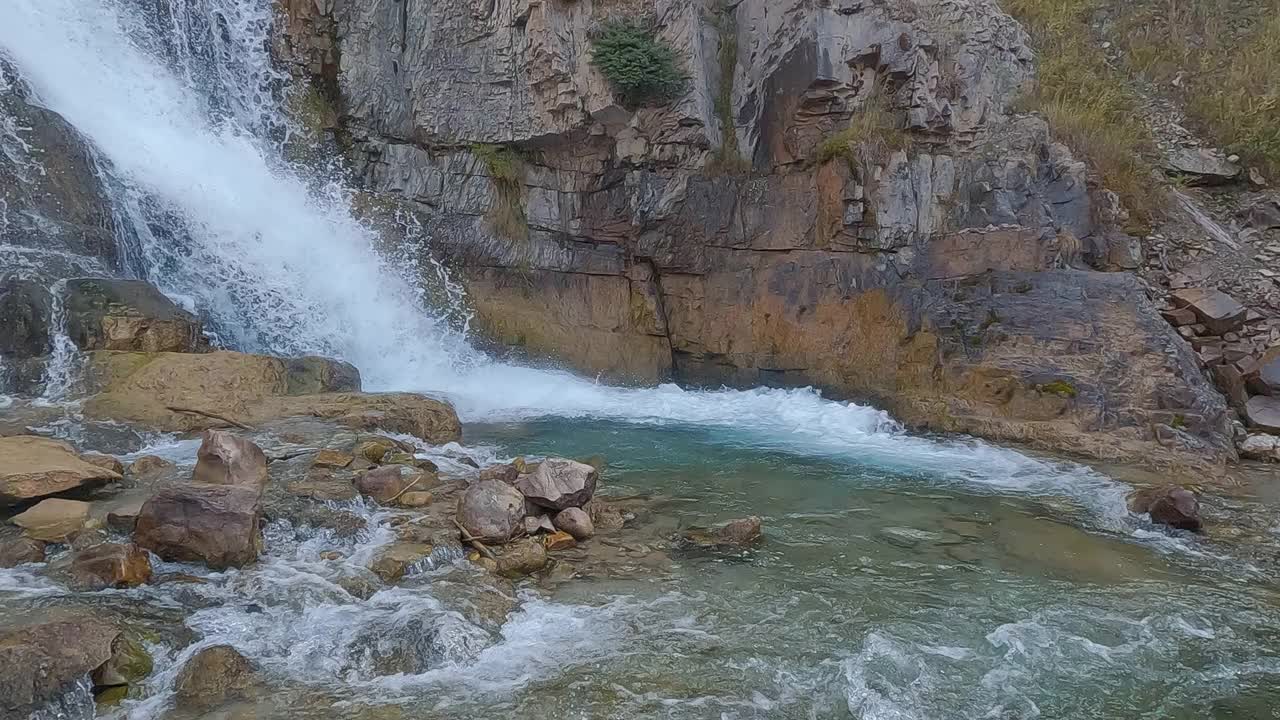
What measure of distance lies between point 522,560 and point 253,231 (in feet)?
29.6

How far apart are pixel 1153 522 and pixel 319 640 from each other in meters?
6.29

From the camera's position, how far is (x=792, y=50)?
43.0ft

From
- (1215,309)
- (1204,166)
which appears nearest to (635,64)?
(1215,309)

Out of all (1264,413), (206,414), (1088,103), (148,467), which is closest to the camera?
(148,467)

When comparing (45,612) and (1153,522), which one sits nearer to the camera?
(45,612)

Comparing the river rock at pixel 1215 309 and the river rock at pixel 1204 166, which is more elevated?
the river rock at pixel 1204 166

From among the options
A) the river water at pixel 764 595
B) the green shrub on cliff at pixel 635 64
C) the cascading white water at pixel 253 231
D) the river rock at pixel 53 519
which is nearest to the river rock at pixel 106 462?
the river rock at pixel 53 519

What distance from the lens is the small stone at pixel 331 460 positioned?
701 cm

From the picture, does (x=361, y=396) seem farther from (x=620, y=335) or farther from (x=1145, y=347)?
(x=1145, y=347)

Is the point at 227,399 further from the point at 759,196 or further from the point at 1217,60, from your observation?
the point at 1217,60

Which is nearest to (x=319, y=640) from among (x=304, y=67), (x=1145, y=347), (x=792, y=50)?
(x=1145, y=347)

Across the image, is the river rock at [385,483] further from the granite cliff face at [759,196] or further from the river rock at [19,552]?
the granite cliff face at [759,196]

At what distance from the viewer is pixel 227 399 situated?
8.59m

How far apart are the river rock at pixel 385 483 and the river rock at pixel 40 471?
175 centimetres
